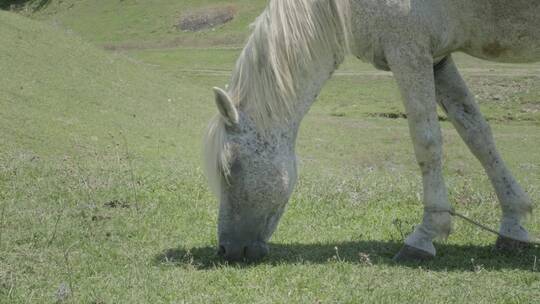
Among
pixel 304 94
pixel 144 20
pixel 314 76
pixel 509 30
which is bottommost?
pixel 144 20

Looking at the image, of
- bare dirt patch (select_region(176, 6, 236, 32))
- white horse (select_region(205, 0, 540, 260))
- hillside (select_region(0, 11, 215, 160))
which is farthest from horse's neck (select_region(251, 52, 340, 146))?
bare dirt patch (select_region(176, 6, 236, 32))

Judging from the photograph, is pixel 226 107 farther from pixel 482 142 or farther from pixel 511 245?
pixel 511 245

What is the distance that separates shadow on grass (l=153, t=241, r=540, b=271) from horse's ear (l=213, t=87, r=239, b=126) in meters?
1.05

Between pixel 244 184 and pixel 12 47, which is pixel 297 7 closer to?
pixel 244 184

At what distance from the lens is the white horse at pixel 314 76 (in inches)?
187

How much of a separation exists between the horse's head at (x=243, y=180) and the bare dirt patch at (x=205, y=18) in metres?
39.7

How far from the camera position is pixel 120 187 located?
283 inches

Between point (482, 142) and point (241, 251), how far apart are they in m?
2.28

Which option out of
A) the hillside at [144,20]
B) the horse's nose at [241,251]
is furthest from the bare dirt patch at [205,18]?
the horse's nose at [241,251]

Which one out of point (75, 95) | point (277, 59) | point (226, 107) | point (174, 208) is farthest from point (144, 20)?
point (226, 107)

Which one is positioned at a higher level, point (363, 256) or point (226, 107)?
point (226, 107)

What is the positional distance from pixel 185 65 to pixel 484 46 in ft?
85.8

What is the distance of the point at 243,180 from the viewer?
4.73 meters

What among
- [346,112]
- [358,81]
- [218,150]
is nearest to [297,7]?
[218,150]
